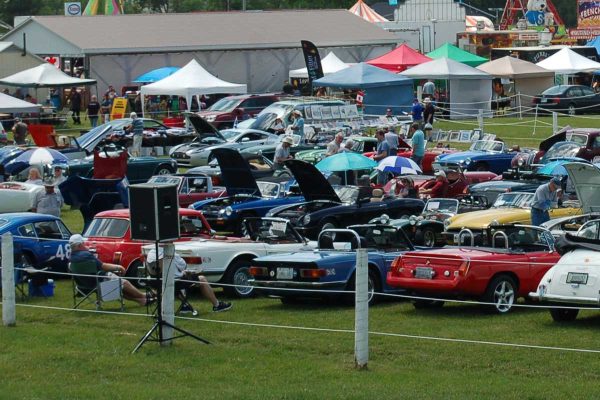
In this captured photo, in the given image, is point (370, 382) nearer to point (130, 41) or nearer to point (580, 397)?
point (580, 397)

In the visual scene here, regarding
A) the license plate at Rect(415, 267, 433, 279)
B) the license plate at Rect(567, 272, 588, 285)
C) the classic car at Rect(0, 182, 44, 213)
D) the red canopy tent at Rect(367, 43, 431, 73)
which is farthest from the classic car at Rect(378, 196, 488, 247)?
the red canopy tent at Rect(367, 43, 431, 73)

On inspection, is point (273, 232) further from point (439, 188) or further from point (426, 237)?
point (439, 188)

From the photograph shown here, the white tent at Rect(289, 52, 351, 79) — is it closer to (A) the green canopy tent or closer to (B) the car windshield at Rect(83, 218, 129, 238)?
(A) the green canopy tent

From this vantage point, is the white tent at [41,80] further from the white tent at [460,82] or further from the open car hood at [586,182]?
the open car hood at [586,182]

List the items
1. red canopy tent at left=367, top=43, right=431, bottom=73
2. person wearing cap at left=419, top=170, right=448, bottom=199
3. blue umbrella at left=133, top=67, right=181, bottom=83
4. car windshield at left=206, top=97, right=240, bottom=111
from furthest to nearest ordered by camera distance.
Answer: blue umbrella at left=133, top=67, right=181, bottom=83 → red canopy tent at left=367, top=43, right=431, bottom=73 → car windshield at left=206, top=97, right=240, bottom=111 → person wearing cap at left=419, top=170, right=448, bottom=199

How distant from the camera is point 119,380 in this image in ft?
42.7

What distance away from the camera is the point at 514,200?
23.4m

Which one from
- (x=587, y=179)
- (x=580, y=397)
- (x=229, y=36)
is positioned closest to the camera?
(x=580, y=397)

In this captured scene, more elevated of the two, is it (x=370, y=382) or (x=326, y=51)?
(x=326, y=51)

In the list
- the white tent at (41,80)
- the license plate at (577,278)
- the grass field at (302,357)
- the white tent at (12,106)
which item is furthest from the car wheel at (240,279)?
the white tent at (41,80)

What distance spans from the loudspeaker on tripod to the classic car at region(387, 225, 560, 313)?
3.55 m

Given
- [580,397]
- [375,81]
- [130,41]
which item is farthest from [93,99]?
[580,397]

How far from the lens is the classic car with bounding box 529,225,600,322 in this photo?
1523 cm

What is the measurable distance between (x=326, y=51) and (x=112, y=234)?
44.8 metres
